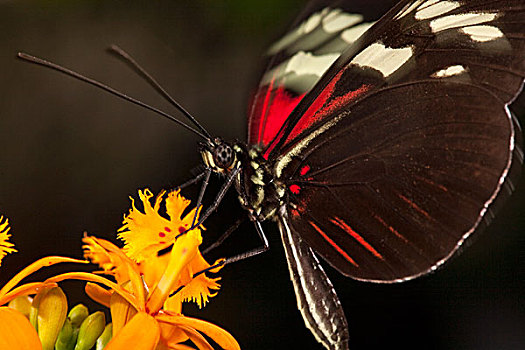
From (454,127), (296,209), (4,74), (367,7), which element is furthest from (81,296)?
(454,127)

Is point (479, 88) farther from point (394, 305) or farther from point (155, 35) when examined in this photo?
point (155, 35)

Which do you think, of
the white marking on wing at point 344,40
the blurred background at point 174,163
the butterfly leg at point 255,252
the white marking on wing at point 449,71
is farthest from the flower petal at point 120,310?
the blurred background at point 174,163

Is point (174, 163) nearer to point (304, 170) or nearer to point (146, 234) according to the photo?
point (304, 170)

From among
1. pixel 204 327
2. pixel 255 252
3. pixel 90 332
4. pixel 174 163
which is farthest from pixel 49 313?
pixel 174 163

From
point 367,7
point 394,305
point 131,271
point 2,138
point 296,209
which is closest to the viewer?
point 131,271

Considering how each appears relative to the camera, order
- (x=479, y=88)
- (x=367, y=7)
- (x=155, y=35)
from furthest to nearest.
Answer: (x=155, y=35) < (x=367, y=7) < (x=479, y=88)

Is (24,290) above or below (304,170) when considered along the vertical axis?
above

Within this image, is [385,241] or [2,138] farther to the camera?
[2,138]

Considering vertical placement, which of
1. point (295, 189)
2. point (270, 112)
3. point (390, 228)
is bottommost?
point (390, 228)
